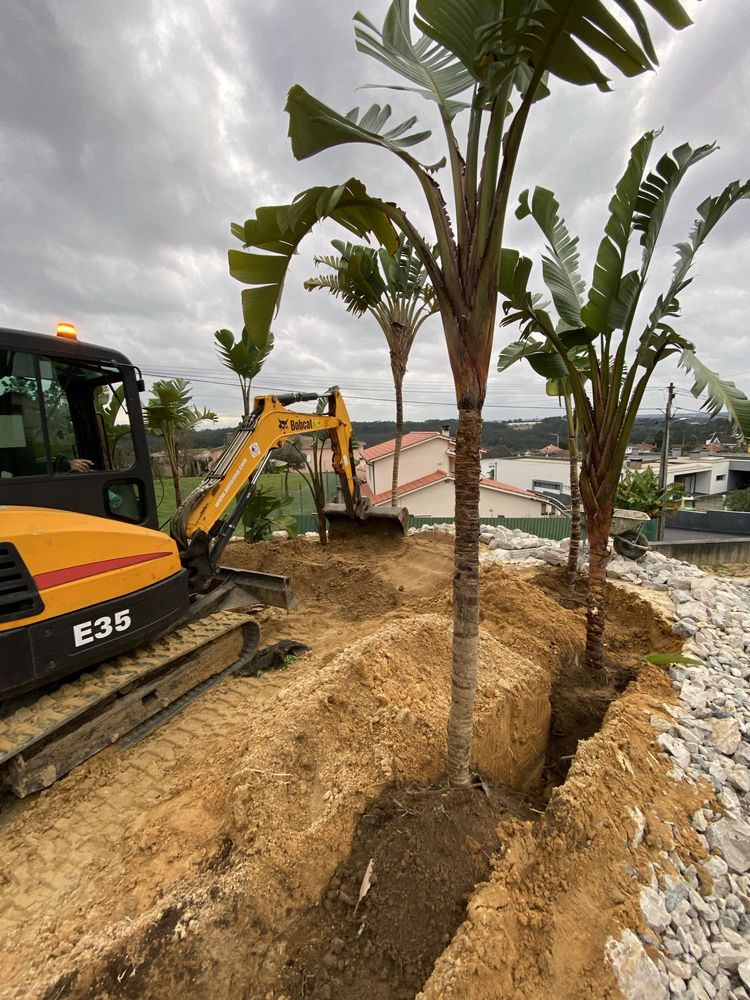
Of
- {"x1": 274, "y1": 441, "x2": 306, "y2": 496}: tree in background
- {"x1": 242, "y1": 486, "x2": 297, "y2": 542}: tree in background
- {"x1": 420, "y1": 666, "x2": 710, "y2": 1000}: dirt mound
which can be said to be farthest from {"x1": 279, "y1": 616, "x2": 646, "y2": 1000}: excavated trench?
{"x1": 274, "y1": 441, "x2": 306, "y2": 496}: tree in background

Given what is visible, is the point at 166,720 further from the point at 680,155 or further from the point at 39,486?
the point at 680,155

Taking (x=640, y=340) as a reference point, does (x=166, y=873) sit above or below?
below

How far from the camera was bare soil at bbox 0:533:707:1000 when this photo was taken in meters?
2.22

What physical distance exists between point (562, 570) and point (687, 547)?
665 cm

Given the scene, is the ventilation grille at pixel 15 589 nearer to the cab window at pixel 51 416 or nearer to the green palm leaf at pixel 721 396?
the cab window at pixel 51 416

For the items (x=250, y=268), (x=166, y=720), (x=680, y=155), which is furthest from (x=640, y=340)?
(x=166, y=720)

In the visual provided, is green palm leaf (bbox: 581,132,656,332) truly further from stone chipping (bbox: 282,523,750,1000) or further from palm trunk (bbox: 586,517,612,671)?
stone chipping (bbox: 282,523,750,1000)

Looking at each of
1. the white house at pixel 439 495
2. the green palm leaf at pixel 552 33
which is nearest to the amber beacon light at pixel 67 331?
the green palm leaf at pixel 552 33

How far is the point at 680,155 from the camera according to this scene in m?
3.81

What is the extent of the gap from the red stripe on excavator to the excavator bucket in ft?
18.1

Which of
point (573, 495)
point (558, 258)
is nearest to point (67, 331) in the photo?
point (558, 258)

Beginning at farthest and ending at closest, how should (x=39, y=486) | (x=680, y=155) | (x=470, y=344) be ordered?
(x=680, y=155), (x=39, y=486), (x=470, y=344)

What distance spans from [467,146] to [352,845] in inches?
157

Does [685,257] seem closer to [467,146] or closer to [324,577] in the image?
[467,146]
